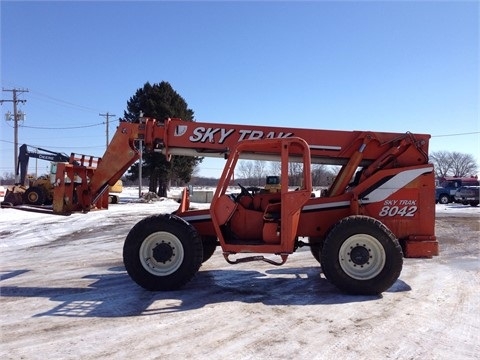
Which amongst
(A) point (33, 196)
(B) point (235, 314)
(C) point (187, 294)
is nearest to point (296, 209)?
(B) point (235, 314)

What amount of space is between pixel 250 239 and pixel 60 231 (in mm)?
9971

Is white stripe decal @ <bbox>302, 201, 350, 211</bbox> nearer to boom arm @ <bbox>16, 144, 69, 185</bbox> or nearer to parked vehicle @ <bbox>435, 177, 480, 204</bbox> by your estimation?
boom arm @ <bbox>16, 144, 69, 185</bbox>

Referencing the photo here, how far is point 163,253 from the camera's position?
6.93 m

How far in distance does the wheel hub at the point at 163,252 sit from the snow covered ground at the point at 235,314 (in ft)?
1.76

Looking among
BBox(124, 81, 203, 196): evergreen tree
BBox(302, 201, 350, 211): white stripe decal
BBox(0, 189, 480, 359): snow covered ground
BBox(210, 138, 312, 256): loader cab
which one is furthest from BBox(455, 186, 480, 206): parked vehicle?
BBox(210, 138, 312, 256): loader cab

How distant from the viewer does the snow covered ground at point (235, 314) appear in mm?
4504

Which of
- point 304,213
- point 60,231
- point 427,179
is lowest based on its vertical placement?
point 60,231

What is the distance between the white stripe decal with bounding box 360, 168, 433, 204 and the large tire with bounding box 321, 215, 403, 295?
75 cm

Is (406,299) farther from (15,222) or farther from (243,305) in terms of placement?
(15,222)

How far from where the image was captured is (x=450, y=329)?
5129 millimetres

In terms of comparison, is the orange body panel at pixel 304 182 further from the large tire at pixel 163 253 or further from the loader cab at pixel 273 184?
the large tire at pixel 163 253

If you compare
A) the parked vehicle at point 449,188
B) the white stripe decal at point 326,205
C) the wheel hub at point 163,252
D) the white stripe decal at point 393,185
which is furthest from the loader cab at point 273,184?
the parked vehicle at point 449,188

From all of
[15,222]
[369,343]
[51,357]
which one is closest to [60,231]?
[15,222]

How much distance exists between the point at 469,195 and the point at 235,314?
107ft
